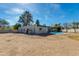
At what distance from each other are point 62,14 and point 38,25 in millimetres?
362

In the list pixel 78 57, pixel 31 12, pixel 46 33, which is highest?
pixel 31 12

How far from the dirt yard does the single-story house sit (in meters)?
0.07

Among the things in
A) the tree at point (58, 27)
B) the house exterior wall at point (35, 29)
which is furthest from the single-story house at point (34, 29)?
the tree at point (58, 27)

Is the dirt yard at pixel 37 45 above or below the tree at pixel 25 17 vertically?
below

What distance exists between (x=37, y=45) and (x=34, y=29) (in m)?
0.23

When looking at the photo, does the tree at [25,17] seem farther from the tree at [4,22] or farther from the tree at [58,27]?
the tree at [58,27]

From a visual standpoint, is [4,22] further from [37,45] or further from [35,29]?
[37,45]

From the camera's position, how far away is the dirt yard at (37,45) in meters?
4.27

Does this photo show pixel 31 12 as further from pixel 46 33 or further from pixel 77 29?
pixel 77 29

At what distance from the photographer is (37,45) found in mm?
4293

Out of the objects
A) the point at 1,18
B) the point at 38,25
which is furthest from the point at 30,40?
the point at 1,18

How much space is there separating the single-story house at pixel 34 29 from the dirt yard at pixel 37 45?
7 centimetres

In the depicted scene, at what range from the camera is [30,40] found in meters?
4.31

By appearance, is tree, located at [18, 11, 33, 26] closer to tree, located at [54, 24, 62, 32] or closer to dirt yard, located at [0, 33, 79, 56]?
dirt yard, located at [0, 33, 79, 56]
